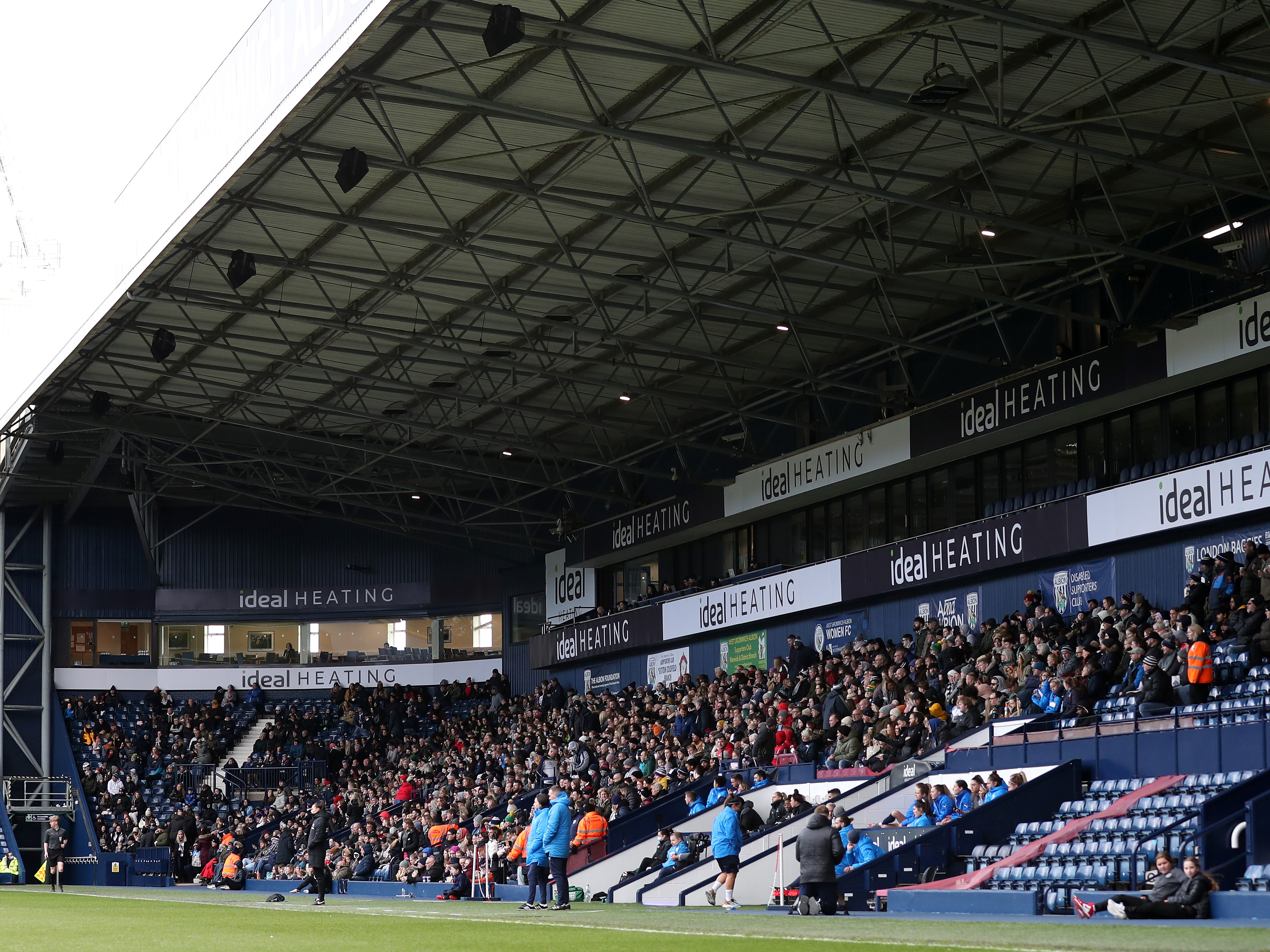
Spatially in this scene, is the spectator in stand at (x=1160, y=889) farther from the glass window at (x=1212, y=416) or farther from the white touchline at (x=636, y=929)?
the glass window at (x=1212, y=416)

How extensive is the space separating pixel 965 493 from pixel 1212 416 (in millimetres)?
6453

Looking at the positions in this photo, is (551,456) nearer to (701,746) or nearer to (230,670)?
(701,746)

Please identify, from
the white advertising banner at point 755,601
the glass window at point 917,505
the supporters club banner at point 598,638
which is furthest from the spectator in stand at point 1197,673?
the supporters club banner at point 598,638

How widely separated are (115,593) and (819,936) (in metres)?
40.4

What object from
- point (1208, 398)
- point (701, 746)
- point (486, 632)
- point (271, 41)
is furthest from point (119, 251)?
point (486, 632)

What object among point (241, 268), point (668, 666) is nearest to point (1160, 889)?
point (241, 268)

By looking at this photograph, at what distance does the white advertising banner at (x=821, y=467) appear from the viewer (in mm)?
30953

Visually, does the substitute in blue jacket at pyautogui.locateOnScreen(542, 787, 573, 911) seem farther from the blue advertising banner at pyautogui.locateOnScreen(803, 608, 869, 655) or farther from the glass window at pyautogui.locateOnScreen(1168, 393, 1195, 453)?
the blue advertising banner at pyautogui.locateOnScreen(803, 608, 869, 655)

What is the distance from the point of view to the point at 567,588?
44.3 m

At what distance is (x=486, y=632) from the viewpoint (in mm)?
48781

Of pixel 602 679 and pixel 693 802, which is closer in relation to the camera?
pixel 693 802

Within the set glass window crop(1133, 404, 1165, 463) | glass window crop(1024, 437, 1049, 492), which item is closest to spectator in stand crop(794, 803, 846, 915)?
glass window crop(1133, 404, 1165, 463)

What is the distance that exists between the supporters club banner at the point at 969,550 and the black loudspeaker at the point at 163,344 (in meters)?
14.1

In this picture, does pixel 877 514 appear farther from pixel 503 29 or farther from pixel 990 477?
pixel 503 29
